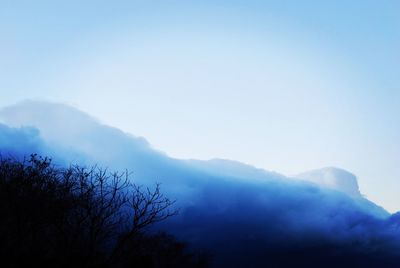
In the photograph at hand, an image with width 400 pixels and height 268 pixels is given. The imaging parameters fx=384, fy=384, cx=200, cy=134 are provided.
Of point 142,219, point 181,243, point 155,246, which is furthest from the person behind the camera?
point 181,243

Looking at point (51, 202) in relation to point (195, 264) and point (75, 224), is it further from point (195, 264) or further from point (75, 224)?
point (195, 264)

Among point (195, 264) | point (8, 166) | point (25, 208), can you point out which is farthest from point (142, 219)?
point (195, 264)

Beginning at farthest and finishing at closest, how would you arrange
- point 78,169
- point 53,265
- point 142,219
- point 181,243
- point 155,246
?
point 181,243, point 155,246, point 78,169, point 142,219, point 53,265

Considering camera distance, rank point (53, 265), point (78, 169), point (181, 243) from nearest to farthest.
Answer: point (53, 265)
point (78, 169)
point (181, 243)

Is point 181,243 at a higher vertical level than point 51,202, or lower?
higher

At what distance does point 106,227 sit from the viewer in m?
30.1

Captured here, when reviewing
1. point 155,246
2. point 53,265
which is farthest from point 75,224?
point 155,246

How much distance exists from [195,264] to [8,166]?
247 ft

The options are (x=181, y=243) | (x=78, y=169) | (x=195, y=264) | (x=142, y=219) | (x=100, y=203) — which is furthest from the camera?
(x=195, y=264)

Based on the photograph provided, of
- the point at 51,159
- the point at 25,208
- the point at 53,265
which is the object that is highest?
the point at 51,159

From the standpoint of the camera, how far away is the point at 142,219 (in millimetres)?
28594

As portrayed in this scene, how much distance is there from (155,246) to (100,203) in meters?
54.7

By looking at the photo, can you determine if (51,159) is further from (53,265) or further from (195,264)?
(195,264)

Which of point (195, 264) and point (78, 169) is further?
point (195, 264)
